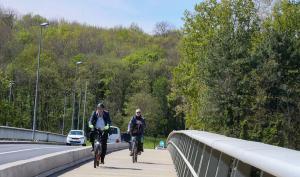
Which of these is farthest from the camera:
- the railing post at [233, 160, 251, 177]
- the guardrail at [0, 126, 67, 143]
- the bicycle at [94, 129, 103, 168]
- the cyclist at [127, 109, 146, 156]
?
the guardrail at [0, 126, 67, 143]

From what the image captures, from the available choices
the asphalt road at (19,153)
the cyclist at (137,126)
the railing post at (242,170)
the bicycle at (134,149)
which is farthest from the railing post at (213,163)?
the cyclist at (137,126)

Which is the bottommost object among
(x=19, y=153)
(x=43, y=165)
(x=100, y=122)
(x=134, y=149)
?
(x=43, y=165)

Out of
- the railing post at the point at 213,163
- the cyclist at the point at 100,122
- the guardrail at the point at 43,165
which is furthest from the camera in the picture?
the cyclist at the point at 100,122

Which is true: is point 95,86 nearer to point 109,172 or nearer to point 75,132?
point 75,132

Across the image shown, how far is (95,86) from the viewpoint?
11581 centimetres

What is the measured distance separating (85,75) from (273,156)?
11058cm

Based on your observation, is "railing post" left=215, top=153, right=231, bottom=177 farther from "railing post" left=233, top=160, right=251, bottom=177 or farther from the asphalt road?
the asphalt road

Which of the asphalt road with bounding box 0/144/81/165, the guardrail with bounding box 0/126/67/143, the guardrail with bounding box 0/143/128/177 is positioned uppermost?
the guardrail with bounding box 0/126/67/143

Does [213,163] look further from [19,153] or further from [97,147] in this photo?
[19,153]

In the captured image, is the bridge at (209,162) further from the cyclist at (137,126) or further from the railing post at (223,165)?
the cyclist at (137,126)

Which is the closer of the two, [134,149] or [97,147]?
[97,147]

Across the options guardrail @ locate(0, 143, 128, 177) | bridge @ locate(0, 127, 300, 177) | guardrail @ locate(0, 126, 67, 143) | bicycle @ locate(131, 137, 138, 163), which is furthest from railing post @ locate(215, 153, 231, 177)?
guardrail @ locate(0, 126, 67, 143)

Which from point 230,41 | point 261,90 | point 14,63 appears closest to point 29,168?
point 261,90

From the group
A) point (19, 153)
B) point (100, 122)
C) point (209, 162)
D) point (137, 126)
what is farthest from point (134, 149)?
point (209, 162)
